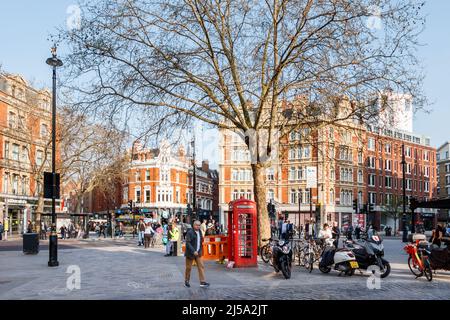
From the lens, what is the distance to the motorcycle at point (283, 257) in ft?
49.9

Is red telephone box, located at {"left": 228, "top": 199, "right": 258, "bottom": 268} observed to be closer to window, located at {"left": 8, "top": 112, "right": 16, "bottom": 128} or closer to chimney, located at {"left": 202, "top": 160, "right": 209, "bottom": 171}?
window, located at {"left": 8, "top": 112, "right": 16, "bottom": 128}

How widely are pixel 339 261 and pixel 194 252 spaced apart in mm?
5056

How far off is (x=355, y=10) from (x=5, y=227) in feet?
128

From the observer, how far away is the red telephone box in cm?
1838

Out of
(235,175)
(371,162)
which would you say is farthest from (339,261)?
(371,162)

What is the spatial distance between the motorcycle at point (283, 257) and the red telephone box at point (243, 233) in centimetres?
264

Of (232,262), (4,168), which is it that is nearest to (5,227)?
(4,168)

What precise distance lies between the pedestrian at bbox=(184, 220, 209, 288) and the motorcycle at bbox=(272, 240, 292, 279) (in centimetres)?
287

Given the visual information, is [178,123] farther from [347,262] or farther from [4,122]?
[4,122]

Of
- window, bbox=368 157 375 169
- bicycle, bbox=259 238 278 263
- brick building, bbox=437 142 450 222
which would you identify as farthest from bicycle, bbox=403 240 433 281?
brick building, bbox=437 142 450 222

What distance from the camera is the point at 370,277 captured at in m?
15.1

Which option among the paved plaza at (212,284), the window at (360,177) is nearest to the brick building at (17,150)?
the paved plaza at (212,284)

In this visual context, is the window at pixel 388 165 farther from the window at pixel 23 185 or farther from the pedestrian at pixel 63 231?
the pedestrian at pixel 63 231
